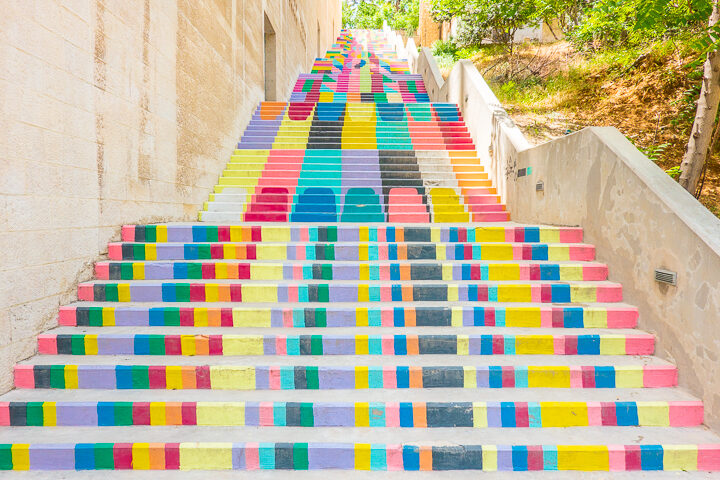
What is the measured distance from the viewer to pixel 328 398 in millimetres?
2656

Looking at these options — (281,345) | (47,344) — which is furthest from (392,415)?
(47,344)

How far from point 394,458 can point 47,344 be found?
266 cm

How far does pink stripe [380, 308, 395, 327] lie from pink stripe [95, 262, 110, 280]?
2.48 meters

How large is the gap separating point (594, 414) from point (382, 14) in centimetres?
3844

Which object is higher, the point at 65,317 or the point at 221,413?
the point at 65,317

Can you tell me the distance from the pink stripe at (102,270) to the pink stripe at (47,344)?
71 cm

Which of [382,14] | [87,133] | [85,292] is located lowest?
[85,292]

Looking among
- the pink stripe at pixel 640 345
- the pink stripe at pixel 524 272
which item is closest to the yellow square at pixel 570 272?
the pink stripe at pixel 524 272

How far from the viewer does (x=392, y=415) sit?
257 centimetres

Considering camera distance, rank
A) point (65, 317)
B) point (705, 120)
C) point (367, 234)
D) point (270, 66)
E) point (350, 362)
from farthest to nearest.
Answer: point (270, 66), point (705, 120), point (367, 234), point (65, 317), point (350, 362)

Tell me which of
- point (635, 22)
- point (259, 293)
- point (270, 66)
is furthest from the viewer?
point (270, 66)

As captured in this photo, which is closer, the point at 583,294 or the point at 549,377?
the point at 549,377

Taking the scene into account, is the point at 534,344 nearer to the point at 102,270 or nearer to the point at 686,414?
the point at 686,414

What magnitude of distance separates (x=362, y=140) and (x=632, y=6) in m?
4.39
